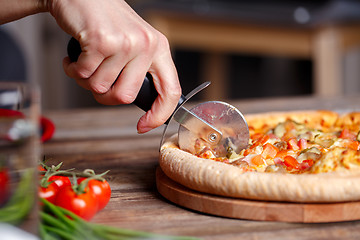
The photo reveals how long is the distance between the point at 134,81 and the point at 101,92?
0.35 ft

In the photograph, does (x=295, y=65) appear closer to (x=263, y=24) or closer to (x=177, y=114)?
(x=263, y=24)

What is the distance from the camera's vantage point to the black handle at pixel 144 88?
141 cm

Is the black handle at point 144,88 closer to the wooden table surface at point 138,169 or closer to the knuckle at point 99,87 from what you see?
the knuckle at point 99,87

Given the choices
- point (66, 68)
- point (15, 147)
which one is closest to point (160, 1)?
point (66, 68)

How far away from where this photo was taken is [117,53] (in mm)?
1311

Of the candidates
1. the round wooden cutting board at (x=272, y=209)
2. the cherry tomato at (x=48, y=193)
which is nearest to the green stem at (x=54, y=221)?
the cherry tomato at (x=48, y=193)

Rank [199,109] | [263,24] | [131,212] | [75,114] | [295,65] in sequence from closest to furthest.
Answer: [131,212]
[199,109]
[75,114]
[263,24]
[295,65]

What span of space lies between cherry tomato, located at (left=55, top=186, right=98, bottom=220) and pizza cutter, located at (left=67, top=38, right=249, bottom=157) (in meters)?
0.37

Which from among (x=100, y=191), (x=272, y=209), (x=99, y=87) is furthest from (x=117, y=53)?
(x=272, y=209)

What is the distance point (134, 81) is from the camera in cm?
139

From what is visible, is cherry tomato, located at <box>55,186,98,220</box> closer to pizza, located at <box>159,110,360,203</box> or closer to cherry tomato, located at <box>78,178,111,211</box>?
cherry tomato, located at <box>78,178,111,211</box>

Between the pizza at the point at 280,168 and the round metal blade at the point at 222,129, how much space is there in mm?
21

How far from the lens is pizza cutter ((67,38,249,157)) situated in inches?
59.1

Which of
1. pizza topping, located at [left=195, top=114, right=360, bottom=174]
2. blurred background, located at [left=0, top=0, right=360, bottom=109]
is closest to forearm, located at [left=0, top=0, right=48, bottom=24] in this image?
pizza topping, located at [left=195, top=114, right=360, bottom=174]
